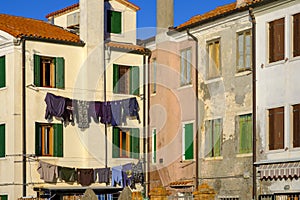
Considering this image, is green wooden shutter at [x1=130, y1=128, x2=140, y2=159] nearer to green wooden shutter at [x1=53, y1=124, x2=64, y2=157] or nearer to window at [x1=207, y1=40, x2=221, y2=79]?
green wooden shutter at [x1=53, y1=124, x2=64, y2=157]

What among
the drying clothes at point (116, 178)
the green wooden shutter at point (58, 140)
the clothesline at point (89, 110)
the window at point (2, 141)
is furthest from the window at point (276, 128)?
the window at point (2, 141)

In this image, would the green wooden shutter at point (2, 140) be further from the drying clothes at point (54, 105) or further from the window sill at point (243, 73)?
the window sill at point (243, 73)

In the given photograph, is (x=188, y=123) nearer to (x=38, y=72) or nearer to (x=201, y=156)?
(x=201, y=156)

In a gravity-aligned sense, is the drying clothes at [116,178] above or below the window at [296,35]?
below

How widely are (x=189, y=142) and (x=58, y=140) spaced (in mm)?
5730

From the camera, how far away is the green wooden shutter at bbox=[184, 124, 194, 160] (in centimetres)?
3180

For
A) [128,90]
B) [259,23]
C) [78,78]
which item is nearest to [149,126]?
[128,90]

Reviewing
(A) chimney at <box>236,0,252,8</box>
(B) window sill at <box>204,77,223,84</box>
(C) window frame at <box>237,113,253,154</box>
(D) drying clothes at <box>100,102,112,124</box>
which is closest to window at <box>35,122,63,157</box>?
(D) drying clothes at <box>100,102,112,124</box>

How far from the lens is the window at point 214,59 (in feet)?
101

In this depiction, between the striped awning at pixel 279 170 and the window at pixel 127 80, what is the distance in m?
9.76

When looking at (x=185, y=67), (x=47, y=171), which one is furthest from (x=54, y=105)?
(x=185, y=67)

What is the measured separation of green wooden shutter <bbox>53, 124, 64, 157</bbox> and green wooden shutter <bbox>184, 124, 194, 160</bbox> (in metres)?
5.44

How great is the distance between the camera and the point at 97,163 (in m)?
33.8

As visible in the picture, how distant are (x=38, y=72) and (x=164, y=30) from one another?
19.7ft
